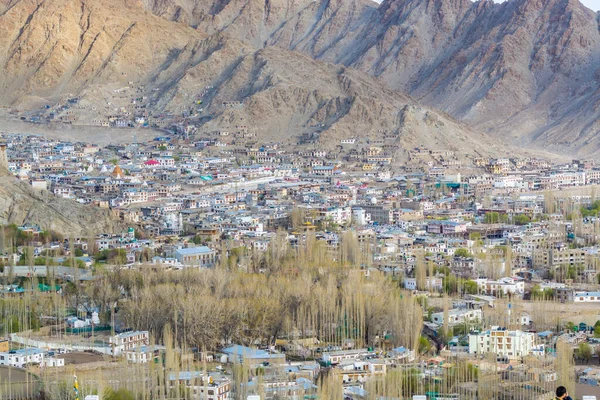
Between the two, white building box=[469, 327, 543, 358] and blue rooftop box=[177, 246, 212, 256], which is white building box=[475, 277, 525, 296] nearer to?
white building box=[469, 327, 543, 358]

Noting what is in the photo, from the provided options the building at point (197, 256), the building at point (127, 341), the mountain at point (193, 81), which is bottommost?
the building at point (127, 341)

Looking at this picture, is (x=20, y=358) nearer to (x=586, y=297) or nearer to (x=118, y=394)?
(x=118, y=394)

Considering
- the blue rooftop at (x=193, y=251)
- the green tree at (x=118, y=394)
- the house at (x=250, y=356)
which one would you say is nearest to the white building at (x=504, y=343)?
the house at (x=250, y=356)

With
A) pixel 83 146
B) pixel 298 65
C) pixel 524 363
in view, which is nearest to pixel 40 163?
pixel 83 146

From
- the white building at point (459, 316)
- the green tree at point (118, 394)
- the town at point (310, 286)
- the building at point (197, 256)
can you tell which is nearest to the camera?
the green tree at point (118, 394)

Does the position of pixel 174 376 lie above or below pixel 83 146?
below

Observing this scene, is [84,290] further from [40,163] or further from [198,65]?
[198,65]

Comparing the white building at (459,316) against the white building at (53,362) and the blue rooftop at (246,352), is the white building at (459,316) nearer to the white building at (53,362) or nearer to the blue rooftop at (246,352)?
the blue rooftop at (246,352)
